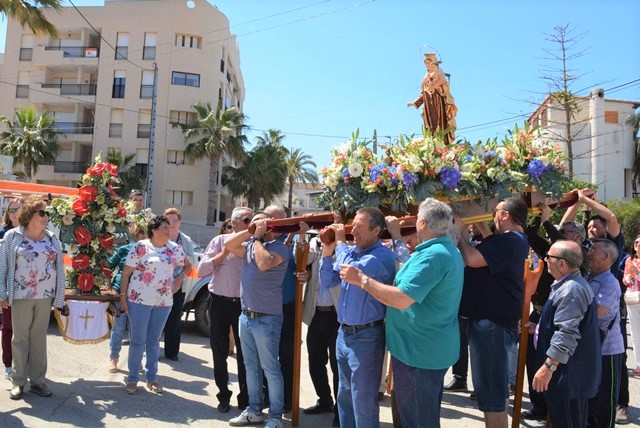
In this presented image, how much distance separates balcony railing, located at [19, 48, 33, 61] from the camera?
125 feet

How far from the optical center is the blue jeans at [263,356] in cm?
491

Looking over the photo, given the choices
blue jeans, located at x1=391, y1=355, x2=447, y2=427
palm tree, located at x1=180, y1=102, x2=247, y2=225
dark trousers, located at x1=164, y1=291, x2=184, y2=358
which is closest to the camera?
blue jeans, located at x1=391, y1=355, x2=447, y2=427

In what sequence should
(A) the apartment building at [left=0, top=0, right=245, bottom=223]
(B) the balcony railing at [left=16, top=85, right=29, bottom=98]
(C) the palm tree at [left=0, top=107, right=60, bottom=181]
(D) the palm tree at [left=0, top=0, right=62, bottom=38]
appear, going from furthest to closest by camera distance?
(B) the balcony railing at [left=16, top=85, right=29, bottom=98] < (A) the apartment building at [left=0, top=0, right=245, bottom=223] < (C) the palm tree at [left=0, top=107, right=60, bottom=181] < (D) the palm tree at [left=0, top=0, right=62, bottom=38]

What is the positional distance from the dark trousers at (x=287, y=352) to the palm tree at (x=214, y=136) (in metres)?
29.4

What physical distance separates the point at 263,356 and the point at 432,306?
1977 mm

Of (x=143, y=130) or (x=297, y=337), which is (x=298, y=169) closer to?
(x=143, y=130)

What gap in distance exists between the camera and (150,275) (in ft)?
19.8

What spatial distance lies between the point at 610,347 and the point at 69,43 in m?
41.0

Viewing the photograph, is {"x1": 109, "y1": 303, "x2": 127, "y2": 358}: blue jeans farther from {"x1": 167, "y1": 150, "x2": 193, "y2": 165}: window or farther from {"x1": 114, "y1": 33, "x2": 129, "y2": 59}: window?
{"x1": 114, "y1": 33, "x2": 129, "y2": 59}: window

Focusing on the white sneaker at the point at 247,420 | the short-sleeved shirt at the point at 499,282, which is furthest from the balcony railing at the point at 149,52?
the short-sleeved shirt at the point at 499,282

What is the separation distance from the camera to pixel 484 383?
13.8 feet

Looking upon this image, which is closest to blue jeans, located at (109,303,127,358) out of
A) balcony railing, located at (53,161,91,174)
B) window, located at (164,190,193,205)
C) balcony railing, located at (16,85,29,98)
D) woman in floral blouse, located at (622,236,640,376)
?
woman in floral blouse, located at (622,236,640,376)

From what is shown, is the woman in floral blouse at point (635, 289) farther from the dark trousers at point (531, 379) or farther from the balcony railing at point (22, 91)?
the balcony railing at point (22, 91)

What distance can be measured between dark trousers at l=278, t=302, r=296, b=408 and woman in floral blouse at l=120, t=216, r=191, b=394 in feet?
4.88
